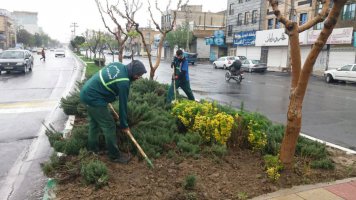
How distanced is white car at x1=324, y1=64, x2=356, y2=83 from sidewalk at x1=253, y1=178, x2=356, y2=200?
20230mm

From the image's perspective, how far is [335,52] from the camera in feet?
100.0

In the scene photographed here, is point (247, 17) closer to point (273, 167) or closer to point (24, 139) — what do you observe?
point (24, 139)

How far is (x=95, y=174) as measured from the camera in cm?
421

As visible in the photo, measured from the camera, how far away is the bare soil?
404 centimetres

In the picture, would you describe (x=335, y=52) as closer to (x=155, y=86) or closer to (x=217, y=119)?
(x=155, y=86)

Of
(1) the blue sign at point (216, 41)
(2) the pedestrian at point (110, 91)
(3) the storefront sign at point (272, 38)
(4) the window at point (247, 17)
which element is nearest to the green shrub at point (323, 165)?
(2) the pedestrian at point (110, 91)

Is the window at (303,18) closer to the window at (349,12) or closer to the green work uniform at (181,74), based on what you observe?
the window at (349,12)

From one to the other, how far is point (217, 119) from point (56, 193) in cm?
252

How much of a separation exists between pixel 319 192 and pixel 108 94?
288 cm

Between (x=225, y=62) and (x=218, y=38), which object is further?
(x=218, y=38)

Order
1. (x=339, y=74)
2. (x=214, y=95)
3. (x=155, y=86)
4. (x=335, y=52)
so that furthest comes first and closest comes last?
(x=335, y=52)
(x=339, y=74)
(x=214, y=95)
(x=155, y=86)

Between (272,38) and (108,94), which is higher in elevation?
(272,38)

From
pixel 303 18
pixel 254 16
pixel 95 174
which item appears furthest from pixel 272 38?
pixel 95 174

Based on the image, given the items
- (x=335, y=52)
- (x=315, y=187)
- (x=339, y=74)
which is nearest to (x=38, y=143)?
(x=315, y=187)
